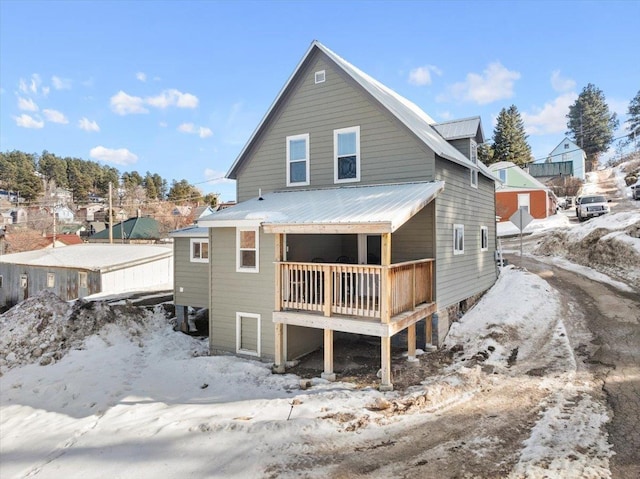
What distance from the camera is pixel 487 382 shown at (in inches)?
337

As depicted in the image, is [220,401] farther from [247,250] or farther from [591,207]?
[591,207]

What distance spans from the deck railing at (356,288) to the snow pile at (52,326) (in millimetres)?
7125

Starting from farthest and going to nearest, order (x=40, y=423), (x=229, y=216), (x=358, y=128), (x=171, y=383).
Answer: (x=358, y=128) → (x=229, y=216) → (x=171, y=383) → (x=40, y=423)

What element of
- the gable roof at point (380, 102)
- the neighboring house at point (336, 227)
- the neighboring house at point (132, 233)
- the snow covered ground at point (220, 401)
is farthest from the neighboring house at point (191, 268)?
the neighboring house at point (132, 233)

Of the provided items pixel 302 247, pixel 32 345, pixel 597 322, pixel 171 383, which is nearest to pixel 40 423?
pixel 171 383

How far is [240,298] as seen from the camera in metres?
11.5

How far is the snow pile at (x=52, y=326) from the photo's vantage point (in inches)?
480

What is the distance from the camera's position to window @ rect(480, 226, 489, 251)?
15.4 metres

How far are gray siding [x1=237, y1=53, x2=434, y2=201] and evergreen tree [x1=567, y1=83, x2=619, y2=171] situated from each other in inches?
2681

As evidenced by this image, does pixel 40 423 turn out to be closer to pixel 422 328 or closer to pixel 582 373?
pixel 422 328

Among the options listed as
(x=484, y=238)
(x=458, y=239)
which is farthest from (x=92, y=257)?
(x=484, y=238)

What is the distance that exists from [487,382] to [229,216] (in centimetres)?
812

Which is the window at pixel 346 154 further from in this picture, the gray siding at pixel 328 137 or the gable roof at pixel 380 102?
the gable roof at pixel 380 102

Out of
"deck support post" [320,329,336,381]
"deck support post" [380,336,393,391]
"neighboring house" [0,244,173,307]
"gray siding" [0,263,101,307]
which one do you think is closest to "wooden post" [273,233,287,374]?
"deck support post" [320,329,336,381]
